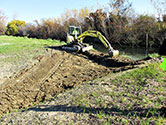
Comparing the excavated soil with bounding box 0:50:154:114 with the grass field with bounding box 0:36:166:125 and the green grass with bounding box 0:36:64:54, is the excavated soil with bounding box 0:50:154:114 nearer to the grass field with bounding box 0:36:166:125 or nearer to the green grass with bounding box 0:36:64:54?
the grass field with bounding box 0:36:166:125

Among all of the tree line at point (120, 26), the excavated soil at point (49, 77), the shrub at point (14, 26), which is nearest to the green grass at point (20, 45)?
the excavated soil at point (49, 77)

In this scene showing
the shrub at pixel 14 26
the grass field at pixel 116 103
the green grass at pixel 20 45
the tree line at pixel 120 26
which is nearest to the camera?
the grass field at pixel 116 103

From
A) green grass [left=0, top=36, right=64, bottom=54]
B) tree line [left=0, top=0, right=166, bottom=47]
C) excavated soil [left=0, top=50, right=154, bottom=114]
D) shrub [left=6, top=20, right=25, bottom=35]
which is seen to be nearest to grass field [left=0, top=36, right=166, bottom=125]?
excavated soil [left=0, top=50, right=154, bottom=114]

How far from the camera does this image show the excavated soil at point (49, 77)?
495cm

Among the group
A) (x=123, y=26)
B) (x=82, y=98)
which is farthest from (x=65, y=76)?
(x=123, y=26)

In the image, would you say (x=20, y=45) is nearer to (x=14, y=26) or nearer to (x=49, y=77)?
(x=49, y=77)

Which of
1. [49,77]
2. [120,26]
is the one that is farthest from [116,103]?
[120,26]

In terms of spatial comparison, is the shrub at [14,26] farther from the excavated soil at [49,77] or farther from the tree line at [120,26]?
the excavated soil at [49,77]

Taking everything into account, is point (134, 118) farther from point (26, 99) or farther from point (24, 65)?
point (24, 65)

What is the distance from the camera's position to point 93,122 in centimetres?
309

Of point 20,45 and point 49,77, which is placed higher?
point 20,45

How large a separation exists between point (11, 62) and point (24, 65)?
966 mm

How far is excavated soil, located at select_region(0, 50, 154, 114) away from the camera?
16.2 ft

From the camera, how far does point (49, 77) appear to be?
6637 mm
